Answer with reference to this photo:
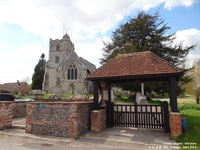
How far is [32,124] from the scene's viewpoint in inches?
313

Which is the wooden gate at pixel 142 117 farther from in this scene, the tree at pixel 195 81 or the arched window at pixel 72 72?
the arched window at pixel 72 72

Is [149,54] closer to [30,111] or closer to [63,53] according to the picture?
[30,111]

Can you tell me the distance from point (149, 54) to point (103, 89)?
351 centimetres

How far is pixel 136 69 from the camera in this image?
8305 mm

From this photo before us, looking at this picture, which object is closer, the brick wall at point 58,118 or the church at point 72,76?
the brick wall at point 58,118

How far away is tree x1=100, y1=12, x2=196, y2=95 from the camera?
24.4 m

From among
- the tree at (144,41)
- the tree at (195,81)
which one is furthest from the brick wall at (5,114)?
the tree at (195,81)

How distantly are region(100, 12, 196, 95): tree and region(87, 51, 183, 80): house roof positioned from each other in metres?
13.5

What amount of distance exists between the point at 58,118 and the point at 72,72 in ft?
108

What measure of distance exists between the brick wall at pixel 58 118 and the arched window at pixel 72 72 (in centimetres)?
3170

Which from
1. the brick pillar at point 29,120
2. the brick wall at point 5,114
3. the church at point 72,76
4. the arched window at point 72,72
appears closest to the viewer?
the brick pillar at point 29,120

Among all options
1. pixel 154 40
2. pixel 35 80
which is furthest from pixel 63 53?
pixel 154 40

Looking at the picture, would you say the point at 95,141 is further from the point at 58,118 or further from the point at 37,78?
the point at 37,78

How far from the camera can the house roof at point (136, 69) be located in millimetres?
7542
